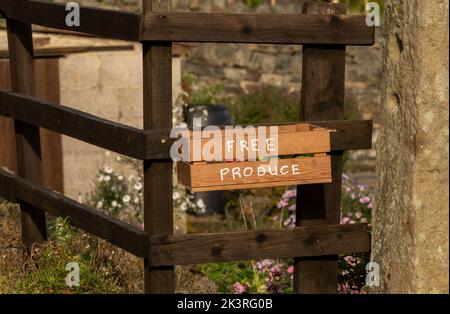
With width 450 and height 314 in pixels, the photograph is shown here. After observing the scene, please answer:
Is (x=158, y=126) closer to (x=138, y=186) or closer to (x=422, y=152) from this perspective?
(x=422, y=152)

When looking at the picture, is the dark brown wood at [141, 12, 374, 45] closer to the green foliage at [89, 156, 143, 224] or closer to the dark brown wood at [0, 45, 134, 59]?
the green foliage at [89, 156, 143, 224]

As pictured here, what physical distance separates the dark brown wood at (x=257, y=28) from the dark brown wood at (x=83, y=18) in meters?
0.14

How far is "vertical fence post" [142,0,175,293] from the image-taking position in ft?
15.9

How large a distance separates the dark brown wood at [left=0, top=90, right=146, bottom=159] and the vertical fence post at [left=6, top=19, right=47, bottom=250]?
14 cm

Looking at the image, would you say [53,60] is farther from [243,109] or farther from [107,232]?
[107,232]

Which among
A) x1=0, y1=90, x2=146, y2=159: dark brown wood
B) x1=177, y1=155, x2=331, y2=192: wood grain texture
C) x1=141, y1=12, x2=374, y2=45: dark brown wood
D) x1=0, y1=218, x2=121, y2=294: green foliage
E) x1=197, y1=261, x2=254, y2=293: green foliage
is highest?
x1=141, y1=12, x2=374, y2=45: dark brown wood

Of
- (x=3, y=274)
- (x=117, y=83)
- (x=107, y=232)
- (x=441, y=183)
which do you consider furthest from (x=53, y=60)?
(x=441, y=183)

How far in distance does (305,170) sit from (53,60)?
505 cm

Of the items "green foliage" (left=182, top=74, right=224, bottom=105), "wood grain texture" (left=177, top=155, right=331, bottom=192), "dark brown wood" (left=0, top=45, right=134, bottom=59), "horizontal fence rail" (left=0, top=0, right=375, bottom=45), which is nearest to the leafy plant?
"green foliage" (left=182, top=74, right=224, bottom=105)

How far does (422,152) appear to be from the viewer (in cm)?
466

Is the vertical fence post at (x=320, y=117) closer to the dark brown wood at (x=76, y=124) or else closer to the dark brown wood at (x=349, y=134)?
the dark brown wood at (x=349, y=134)

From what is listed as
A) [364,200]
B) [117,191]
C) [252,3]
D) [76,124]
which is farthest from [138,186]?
[252,3]

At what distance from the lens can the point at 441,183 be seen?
183 inches

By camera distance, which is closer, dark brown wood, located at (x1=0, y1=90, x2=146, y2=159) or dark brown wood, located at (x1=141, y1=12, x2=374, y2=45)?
dark brown wood, located at (x1=141, y1=12, x2=374, y2=45)
